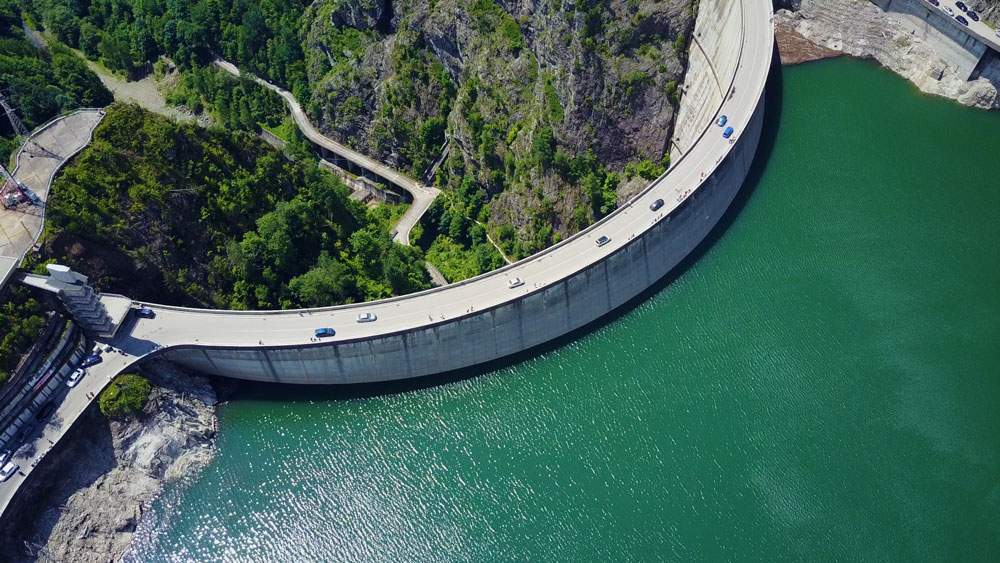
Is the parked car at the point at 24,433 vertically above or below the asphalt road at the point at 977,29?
below

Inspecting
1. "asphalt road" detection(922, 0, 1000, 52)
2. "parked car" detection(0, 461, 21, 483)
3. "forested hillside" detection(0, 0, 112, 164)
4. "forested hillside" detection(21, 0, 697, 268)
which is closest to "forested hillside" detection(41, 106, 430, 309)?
"parked car" detection(0, 461, 21, 483)

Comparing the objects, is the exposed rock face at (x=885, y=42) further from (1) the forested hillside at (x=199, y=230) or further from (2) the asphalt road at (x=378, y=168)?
(1) the forested hillside at (x=199, y=230)

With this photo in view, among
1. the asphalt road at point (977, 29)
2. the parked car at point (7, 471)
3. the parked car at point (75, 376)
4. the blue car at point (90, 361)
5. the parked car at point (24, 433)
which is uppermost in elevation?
the asphalt road at point (977, 29)

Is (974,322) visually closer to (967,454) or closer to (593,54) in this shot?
(967,454)

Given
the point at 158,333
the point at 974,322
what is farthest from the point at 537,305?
the point at 974,322

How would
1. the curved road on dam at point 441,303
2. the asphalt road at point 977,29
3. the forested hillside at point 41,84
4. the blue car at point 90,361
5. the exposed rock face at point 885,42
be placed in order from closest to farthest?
the blue car at point 90,361, the curved road on dam at point 441,303, the asphalt road at point 977,29, the exposed rock face at point 885,42, the forested hillside at point 41,84

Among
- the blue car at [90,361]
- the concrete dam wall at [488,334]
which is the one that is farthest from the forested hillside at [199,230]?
the blue car at [90,361]

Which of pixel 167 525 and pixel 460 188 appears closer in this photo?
pixel 167 525

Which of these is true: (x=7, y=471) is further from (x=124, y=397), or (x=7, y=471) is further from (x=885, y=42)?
(x=885, y=42)
